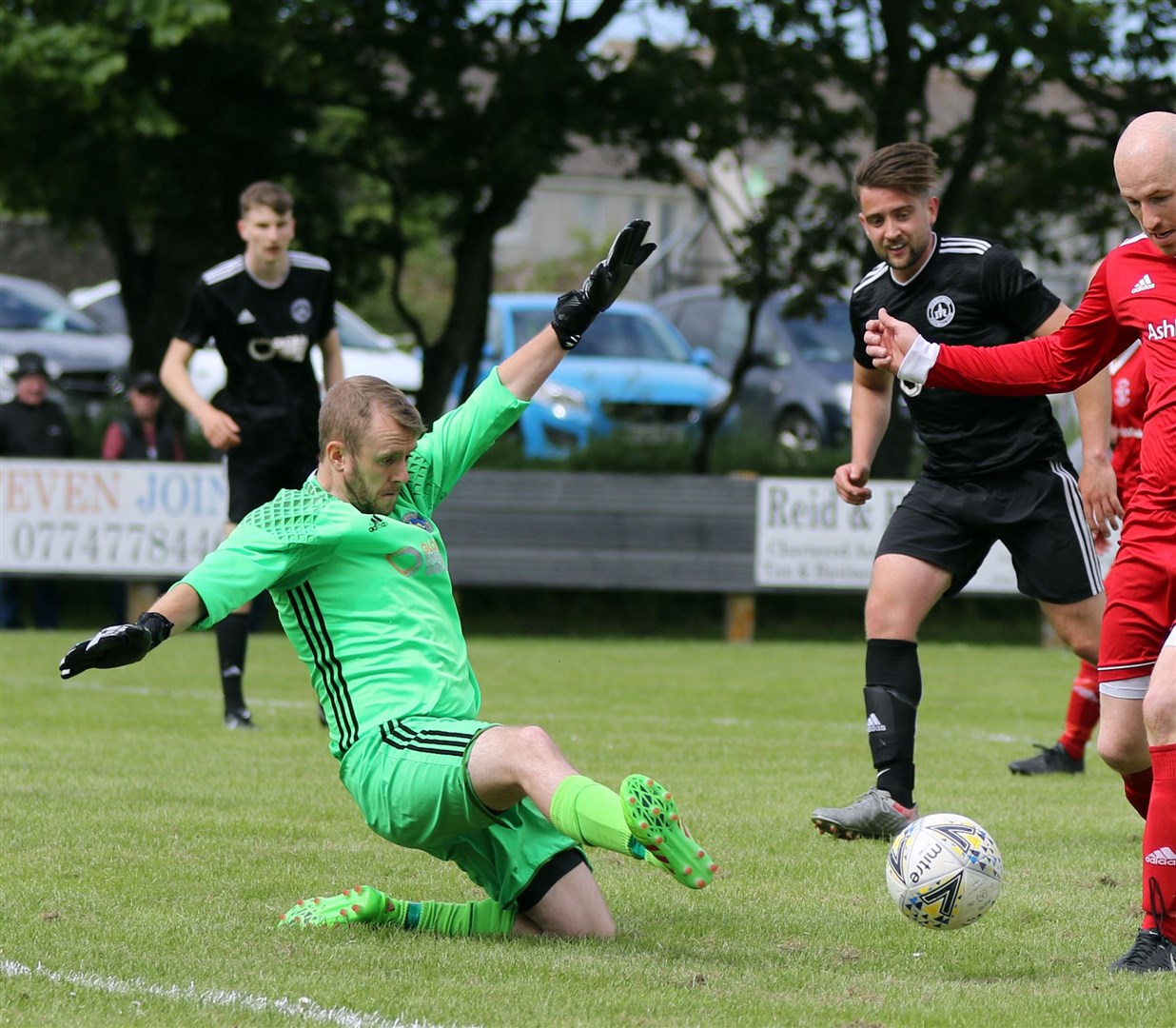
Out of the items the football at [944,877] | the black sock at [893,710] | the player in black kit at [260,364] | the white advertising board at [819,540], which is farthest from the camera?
the white advertising board at [819,540]

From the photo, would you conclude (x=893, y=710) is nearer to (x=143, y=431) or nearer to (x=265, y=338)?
(x=265, y=338)

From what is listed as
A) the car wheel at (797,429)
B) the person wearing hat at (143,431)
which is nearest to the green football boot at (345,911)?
the person wearing hat at (143,431)

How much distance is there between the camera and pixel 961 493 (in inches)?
261

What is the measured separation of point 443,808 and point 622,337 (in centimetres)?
1622

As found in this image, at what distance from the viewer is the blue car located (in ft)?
60.5

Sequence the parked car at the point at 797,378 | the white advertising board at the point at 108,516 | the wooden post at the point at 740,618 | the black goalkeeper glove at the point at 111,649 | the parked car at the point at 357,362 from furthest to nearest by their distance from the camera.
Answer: the parked car at the point at 357,362
the parked car at the point at 797,378
the wooden post at the point at 740,618
the white advertising board at the point at 108,516
the black goalkeeper glove at the point at 111,649

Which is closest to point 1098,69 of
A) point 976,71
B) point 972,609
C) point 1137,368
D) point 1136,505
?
point 976,71

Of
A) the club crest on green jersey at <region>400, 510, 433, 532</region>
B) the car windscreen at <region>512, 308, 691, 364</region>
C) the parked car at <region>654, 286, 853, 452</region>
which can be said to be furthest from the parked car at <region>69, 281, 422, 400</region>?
the club crest on green jersey at <region>400, 510, 433, 532</region>

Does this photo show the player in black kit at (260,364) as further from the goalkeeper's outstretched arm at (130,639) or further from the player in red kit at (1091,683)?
the goalkeeper's outstretched arm at (130,639)

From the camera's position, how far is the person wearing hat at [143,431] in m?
15.2

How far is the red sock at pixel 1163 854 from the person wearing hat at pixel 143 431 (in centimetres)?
1191

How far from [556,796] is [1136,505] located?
5.79 feet

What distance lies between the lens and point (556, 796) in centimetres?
419

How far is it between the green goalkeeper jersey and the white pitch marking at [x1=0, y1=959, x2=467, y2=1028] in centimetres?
86
